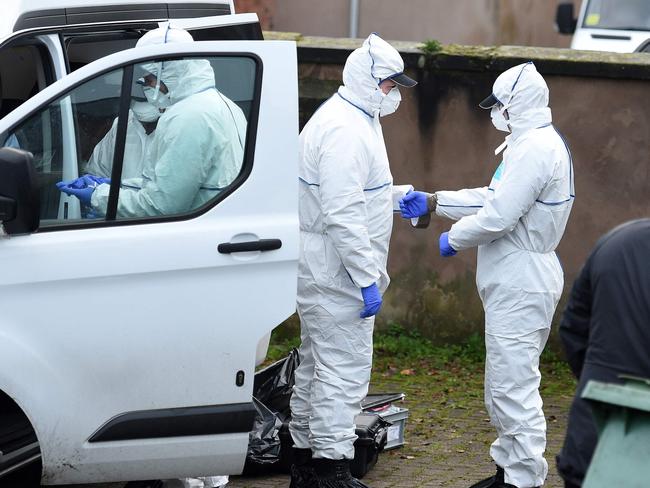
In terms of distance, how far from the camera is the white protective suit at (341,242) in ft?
17.0

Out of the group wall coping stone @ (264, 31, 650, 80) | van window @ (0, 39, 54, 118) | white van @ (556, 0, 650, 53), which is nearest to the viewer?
van window @ (0, 39, 54, 118)

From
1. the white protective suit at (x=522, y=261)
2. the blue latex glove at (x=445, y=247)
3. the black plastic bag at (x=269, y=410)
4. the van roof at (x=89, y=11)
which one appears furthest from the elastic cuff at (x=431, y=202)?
the van roof at (x=89, y=11)

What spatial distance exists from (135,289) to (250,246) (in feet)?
1.49

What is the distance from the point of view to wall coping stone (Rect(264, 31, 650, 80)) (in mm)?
7391

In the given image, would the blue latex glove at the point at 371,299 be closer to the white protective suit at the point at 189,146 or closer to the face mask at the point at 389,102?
the face mask at the point at 389,102

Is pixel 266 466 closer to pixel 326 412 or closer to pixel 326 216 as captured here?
pixel 326 412

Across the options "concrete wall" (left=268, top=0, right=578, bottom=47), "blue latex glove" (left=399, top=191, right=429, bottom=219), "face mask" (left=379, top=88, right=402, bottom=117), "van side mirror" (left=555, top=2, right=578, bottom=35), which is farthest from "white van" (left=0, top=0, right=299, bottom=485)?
"concrete wall" (left=268, top=0, right=578, bottom=47)

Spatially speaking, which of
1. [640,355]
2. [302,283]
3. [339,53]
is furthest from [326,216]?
[339,53]

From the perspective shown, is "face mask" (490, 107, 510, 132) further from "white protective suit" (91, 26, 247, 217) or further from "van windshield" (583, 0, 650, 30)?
"van windshield" (583, 0, 650, 30)

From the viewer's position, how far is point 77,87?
4.31 meters

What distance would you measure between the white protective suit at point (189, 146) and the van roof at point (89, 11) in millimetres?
569

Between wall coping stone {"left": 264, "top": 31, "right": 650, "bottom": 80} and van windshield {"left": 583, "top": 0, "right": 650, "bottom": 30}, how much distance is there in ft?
8.98

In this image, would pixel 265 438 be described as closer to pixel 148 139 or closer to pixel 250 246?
pixel 250 246

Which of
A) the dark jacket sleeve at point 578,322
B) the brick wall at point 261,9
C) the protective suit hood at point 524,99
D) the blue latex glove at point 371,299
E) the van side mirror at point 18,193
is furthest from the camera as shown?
the brick wall at point 261,9
